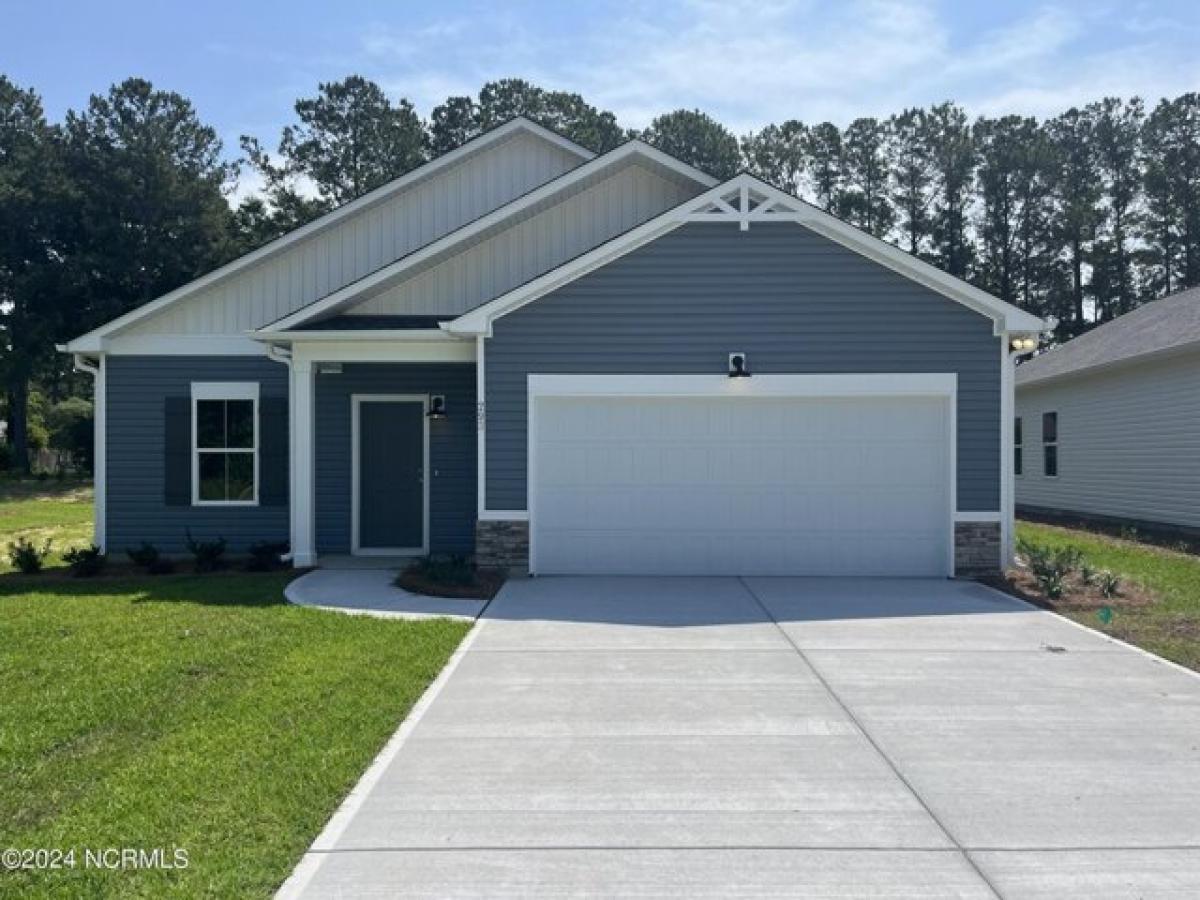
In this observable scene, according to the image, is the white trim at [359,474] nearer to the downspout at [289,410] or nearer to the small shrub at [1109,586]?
the downspout at [289,410]

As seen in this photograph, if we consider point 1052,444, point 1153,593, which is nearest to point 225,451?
point 1153,593

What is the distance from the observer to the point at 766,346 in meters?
11.1

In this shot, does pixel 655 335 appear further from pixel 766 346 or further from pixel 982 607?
pixel 982 607

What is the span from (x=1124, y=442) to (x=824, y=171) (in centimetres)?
3398

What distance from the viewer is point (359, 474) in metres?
13.1

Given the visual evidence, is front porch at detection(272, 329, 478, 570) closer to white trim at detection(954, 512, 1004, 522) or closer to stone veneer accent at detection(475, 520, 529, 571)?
stone veneer accent at detection(475, 520, 529, 571)

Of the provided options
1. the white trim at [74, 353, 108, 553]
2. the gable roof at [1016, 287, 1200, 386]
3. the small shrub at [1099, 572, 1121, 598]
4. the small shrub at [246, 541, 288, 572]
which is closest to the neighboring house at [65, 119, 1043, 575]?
the small shrub at [246, 541, 288, 572]

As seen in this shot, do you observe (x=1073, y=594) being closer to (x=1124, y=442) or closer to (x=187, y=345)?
(x=1124, y=442)

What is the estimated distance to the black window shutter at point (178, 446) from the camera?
513 inches

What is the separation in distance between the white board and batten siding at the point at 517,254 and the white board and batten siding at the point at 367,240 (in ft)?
4.04

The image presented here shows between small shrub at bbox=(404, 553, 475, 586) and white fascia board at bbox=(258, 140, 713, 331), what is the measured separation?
3.43 m

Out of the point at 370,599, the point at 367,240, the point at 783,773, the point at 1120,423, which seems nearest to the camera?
the point at 783,773

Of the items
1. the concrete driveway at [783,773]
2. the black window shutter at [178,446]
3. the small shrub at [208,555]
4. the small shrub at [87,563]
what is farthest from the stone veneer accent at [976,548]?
the small shrub at [87,563]

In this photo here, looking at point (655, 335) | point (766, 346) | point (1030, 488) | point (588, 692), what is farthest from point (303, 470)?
point (1030, 488)
